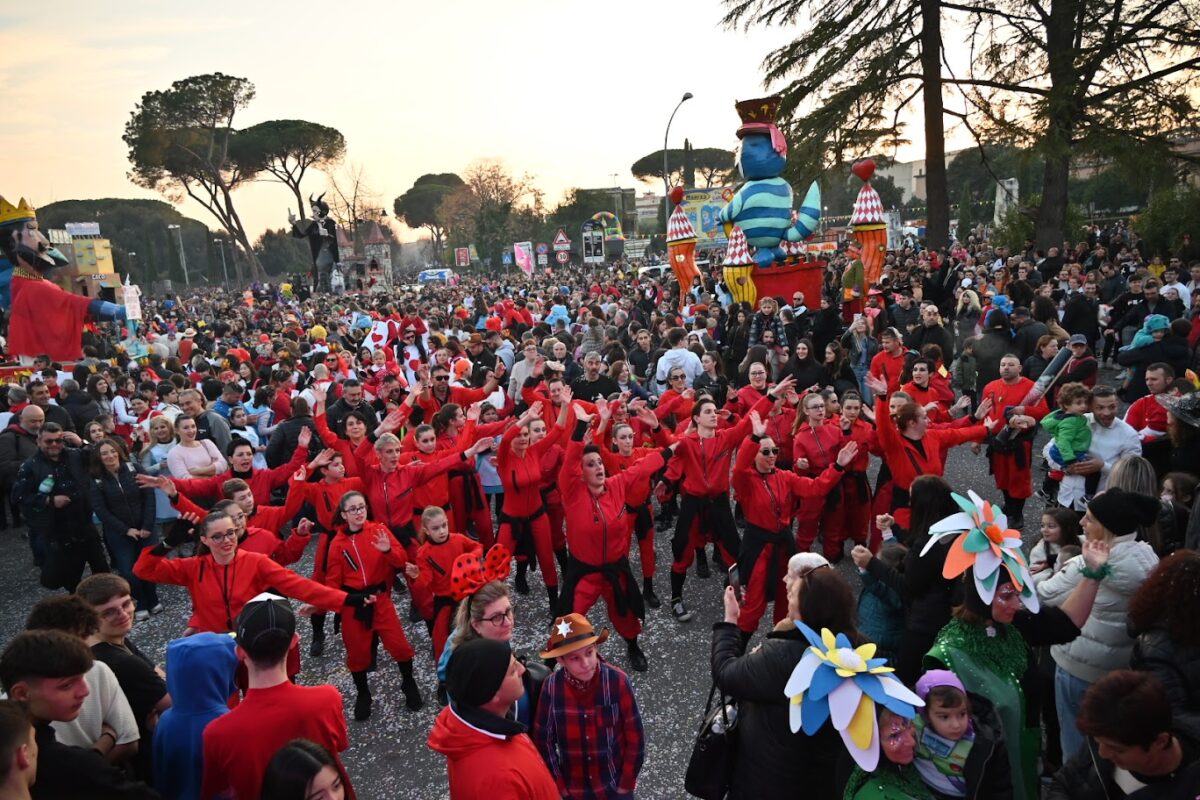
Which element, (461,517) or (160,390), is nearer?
(461,517)

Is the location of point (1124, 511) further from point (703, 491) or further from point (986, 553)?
point (703, 491)

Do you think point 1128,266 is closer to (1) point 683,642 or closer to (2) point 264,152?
(1) point 683,642

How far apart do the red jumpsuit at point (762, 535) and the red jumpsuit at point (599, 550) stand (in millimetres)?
737

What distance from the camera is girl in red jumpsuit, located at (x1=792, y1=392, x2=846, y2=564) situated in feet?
19.2

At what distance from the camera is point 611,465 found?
19.4 ft

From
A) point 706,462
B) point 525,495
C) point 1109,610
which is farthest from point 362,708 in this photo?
point 1109,610

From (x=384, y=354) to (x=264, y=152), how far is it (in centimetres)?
4466

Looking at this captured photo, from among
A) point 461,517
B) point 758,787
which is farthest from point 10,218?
point 758,787

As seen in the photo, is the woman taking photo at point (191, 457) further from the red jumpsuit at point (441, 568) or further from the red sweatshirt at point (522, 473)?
the red jumpsuit at point (441, 568)

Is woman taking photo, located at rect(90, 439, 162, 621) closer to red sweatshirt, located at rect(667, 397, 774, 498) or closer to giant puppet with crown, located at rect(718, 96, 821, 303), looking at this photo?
red sweatshirt, located at rect(667, 397, 774, 498)

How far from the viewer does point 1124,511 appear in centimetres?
301

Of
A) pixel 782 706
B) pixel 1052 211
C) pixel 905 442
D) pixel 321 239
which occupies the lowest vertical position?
pixel 782 706

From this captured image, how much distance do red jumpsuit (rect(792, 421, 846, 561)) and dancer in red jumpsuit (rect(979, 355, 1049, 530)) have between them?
134 cm

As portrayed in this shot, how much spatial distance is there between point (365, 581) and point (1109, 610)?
391 cm
